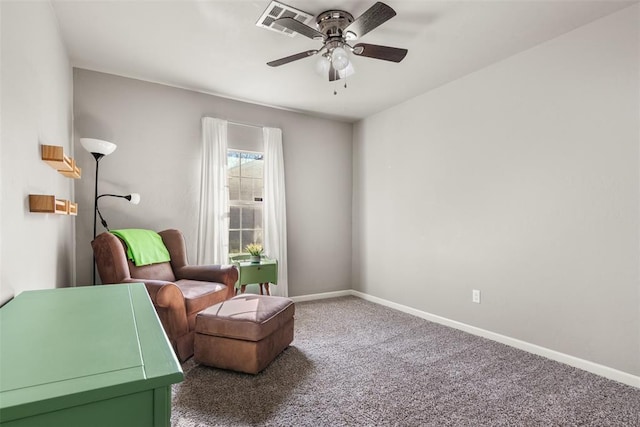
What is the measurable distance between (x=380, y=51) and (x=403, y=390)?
2134mm

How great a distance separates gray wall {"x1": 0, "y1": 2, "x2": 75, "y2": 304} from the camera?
1303 mm

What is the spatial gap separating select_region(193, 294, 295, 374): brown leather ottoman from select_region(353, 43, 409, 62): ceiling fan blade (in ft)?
6.12

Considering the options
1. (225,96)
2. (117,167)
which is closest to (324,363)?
(117,167)

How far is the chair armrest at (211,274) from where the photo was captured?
3.03m

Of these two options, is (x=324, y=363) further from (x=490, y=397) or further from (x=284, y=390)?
(x=490, y=397)

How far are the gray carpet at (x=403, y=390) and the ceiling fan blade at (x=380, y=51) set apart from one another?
6.89ft

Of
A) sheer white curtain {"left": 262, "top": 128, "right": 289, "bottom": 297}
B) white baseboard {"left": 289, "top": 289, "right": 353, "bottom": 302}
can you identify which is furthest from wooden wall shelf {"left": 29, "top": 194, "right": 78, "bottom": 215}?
white baseboard {"left": 289, "top": 289, "right": 353, "bottom": 302}

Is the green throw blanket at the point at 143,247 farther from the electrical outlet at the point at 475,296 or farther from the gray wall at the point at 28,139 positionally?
the electrical outlet at the point at 475,296

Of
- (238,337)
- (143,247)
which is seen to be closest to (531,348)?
(238,337)

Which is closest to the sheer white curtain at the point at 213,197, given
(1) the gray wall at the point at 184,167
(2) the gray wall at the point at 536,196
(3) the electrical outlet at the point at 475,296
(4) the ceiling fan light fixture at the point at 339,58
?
(1) the gray wall at the point at 184,167

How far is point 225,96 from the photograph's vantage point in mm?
3809

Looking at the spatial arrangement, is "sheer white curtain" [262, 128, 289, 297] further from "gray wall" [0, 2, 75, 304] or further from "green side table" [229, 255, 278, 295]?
"gray wall" [0, 2, 75, 304]

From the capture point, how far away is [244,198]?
13.3ft

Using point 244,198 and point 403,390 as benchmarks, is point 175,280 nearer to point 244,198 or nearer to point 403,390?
point 244,198
